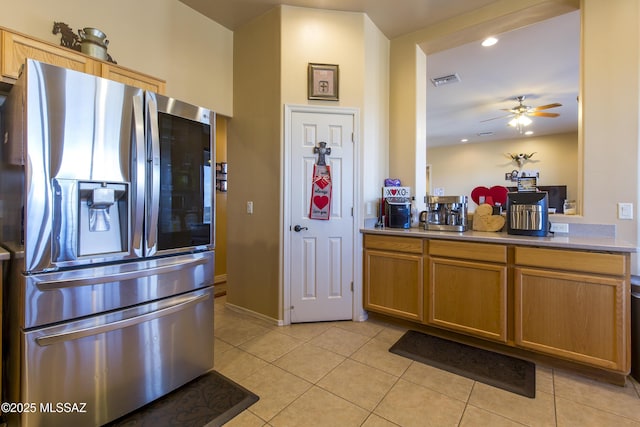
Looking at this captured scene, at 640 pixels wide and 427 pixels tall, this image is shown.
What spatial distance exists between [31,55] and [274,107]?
169cm

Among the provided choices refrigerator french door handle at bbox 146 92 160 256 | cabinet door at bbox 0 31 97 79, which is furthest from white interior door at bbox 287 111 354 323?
cabinet door at bbox 0 31 97 79

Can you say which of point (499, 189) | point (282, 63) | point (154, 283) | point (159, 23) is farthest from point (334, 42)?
point (154, 283)

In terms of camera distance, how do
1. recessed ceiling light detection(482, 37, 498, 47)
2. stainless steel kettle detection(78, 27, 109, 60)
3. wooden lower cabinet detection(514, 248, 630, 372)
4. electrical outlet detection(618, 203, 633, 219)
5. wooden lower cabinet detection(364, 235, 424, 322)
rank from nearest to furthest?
wooden lower cabinet detection(514, 248, 630, 372) < stainless steel kettle detection(78, 27, 109, 60) < electrical outlet detection(618, 203, 633, 219) < wooden lower cabinet detection(364, 235, 424, 322) < recessed ceiling light detection(482, 37, 498, 47)

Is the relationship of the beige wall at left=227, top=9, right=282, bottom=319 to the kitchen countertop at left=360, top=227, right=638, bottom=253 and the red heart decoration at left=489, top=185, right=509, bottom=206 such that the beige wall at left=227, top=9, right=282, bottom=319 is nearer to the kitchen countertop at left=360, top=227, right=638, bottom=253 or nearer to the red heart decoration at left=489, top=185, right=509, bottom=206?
the kitchen countertop at left=360, top=227, right=638, bottom=253

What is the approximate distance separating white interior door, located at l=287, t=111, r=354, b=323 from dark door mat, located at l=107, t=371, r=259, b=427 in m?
1.07

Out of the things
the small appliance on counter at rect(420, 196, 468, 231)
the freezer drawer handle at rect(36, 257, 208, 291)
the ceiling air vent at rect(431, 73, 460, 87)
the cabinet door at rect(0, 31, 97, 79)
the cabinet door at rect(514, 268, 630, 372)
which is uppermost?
the ceiling air vent at rect(431, 73, 460, 87)

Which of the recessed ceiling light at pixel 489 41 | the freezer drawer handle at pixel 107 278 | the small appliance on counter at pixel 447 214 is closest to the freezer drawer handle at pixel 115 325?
the freezer drawer handle at pixel 107 278

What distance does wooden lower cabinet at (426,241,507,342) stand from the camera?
7.49 ft

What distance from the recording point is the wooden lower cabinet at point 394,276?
266 cm

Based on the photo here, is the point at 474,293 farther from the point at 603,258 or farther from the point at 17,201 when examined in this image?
the point at 17,201

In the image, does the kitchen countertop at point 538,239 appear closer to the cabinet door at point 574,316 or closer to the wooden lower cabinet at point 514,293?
the wooden lower cabinet at point 514,293

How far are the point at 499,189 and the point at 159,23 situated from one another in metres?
3.57

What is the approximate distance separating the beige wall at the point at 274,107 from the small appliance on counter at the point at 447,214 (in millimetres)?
619

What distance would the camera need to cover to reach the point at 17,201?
1.47m
